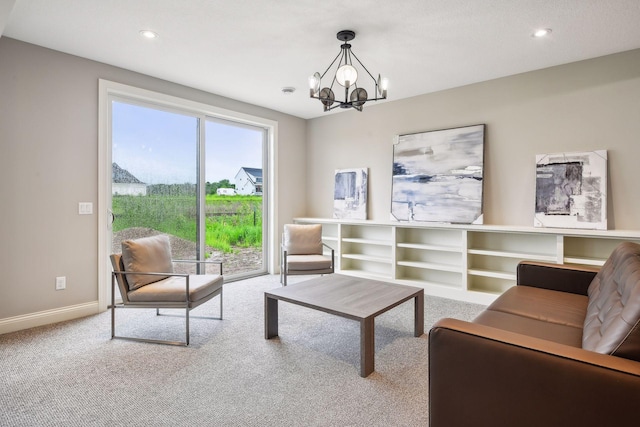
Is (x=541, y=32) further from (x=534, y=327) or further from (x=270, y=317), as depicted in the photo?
(x=270, y=317)

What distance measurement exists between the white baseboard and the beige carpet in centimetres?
12

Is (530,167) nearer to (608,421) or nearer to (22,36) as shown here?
(608,421)

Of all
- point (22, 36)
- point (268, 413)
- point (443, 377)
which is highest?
point (22, 36)

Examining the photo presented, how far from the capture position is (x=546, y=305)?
229cm

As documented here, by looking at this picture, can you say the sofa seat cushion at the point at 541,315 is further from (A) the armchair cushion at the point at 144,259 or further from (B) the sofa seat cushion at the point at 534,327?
(A) the armchair cushion at the point at 144,259

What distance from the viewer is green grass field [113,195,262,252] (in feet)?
12.8

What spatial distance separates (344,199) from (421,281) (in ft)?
5.52

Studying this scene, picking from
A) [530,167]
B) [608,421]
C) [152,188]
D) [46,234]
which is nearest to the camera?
[608,421]

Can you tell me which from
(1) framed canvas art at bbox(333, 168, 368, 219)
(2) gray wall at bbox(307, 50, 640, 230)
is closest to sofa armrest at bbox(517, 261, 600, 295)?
(2) gray wall at bbox(307, 50, 640, 230)

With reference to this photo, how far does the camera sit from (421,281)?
178 inches

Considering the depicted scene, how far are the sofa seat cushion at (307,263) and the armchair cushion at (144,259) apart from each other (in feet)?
4.84

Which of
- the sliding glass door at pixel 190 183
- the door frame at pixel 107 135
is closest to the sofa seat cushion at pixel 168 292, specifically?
the door frame at pixel 107 135

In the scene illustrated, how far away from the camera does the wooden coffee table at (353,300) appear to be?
2.30 meters

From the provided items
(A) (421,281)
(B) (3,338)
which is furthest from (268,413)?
(A) (421,281)
